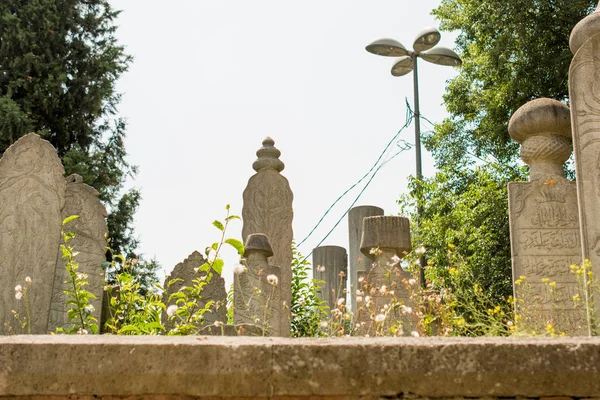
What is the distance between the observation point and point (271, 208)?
9.20 m

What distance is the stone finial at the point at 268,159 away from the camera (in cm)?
937

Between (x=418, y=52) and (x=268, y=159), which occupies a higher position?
(x=418, y=52)

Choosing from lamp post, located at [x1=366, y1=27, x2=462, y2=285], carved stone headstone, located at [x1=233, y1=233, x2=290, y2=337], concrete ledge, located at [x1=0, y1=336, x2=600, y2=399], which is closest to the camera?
concrete ledge, located at [x1=0, y1=336, x2=600, y2=399]

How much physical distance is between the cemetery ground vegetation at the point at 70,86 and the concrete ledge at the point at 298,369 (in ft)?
53.0

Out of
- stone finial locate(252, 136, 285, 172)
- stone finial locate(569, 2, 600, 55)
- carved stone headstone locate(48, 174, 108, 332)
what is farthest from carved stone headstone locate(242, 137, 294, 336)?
stone finial locate(569, 2, 600, 55)

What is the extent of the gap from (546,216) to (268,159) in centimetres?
383

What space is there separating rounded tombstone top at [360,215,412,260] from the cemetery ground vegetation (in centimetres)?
1223

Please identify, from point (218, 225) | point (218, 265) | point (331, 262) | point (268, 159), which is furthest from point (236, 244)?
point (331, 262)

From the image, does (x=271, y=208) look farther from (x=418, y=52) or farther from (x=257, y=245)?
(x=418, y=52)

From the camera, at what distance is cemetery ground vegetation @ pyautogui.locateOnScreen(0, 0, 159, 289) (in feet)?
61.0

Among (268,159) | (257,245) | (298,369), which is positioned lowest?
(298,369)

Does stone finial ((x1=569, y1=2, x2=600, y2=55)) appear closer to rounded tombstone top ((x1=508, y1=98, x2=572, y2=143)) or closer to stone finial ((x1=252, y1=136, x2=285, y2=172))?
rounded tombstone top ((x1=508, y1=98, x2=572, y2=143))

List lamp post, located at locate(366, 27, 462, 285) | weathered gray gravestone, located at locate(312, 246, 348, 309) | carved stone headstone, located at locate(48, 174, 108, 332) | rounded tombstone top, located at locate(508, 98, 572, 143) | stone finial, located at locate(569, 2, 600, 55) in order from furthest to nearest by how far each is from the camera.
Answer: lamp post, located at locate(366, 27, 462, 285) → weathered gray gravestone, located at locate(312, 246, 348, 309) → carved stone headstone, located at locate(48, 174, 108, 332) → rounded tombstone top, located at locate(508, 98, 572, 143) → stone finial, located at locate(569, 2, 600, 55)

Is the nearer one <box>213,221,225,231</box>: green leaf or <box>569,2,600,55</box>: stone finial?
<box>213,221,225,231</box>: green leaf
